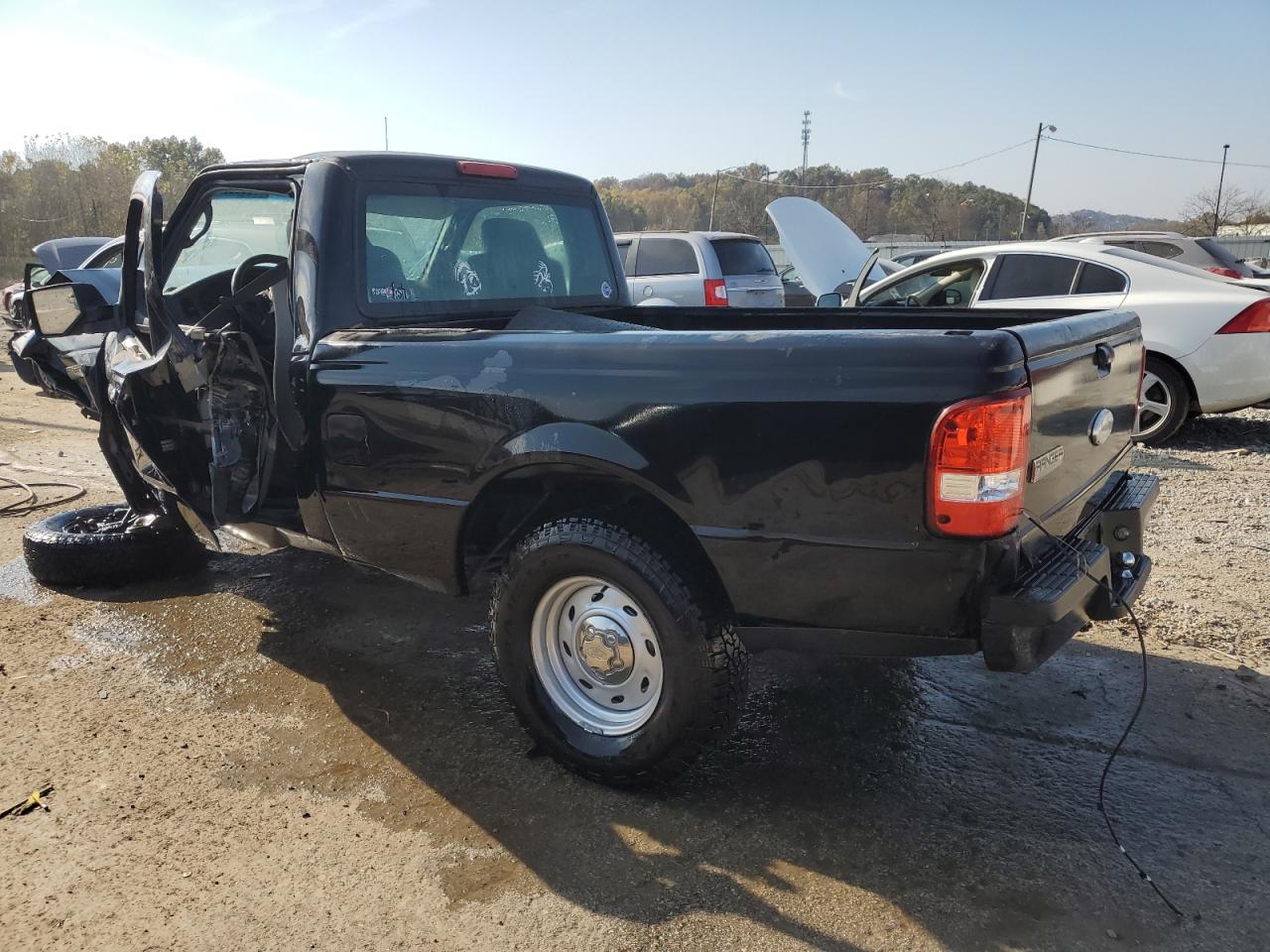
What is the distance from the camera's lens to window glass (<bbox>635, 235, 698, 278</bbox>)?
1117cm

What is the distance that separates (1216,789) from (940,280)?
6.02 m

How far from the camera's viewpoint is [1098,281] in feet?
24.8

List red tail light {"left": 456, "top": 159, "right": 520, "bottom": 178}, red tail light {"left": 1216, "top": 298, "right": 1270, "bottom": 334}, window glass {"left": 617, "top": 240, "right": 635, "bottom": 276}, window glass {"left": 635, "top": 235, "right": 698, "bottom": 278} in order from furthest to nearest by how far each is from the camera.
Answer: window glass {"left": 617, "top": 240, "right": 635, "bottom": 276}
window glass {"left": 635, "top": 235, "right": 698, "bottom": 278}
red tail light {"left": 1216, "top": 298, "right": 1270, "bottom": 334}
red tail light {"left": 456, "top": 159, "right": 520, "bottom": 178}

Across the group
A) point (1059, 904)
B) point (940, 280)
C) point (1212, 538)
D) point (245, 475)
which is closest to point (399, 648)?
point (245, 475)

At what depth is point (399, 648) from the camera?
421 cm

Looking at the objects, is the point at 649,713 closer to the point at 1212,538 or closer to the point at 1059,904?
the point at 1059,904

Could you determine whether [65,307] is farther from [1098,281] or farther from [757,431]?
[1098,281]

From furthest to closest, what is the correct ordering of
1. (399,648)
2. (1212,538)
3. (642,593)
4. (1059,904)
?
1. (1212,538)
2. (399,648)
3. (642,593)
4. (1059,904)

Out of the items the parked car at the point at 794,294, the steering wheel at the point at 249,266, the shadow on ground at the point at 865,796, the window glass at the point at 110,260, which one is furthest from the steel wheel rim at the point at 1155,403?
the parked car at the point at 794,294

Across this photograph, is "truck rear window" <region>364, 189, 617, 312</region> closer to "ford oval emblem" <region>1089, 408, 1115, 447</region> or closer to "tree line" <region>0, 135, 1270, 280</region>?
"ford oval emblem" <region>1089, 408, 1115, 447</region>

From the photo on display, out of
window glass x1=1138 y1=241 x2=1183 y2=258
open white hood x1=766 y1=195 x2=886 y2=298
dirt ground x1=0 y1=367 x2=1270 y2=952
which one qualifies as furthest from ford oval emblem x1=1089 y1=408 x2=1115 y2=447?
window glass x1=1138 y1=241 x2=1183 y2=258

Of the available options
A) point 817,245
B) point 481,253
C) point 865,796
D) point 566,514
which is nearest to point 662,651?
point 566,514

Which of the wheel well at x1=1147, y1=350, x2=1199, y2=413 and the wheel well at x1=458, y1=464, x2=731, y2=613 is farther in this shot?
the wheel well at x1=1147, y1=350, x2=1199, y2=413

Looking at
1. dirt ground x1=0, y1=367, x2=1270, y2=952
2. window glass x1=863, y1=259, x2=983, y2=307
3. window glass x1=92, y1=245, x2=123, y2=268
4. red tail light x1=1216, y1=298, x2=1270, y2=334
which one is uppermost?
window glass x1=92, y1=245, x2=123, y2=268
